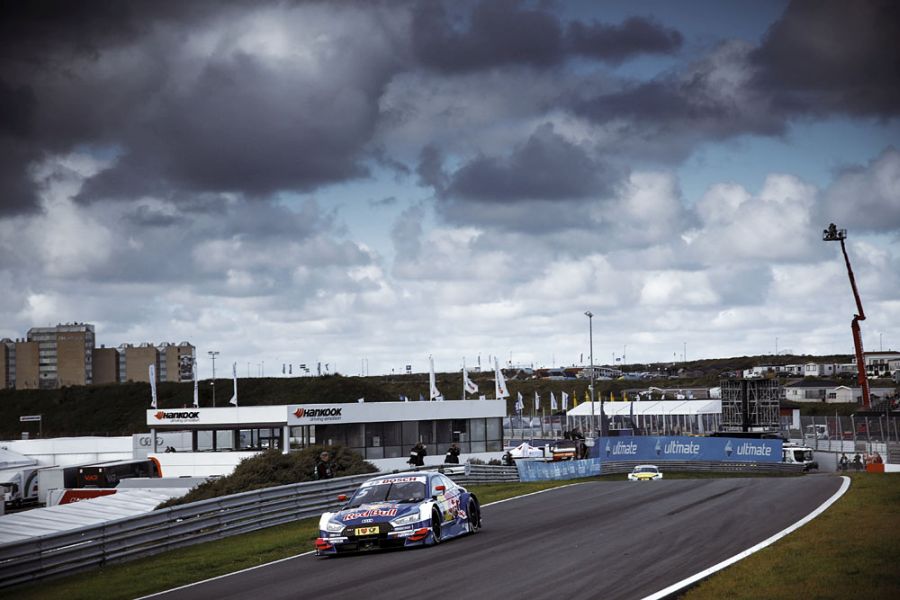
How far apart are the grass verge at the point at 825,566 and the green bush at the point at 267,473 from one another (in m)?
16.6

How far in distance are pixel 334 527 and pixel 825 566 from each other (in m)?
8.35

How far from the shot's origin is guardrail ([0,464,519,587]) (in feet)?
58.4

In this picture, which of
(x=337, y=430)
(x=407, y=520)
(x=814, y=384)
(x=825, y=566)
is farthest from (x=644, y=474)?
(x=814, y=384)

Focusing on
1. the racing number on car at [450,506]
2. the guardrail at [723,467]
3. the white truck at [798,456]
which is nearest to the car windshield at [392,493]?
the racing number on car at [450,506]

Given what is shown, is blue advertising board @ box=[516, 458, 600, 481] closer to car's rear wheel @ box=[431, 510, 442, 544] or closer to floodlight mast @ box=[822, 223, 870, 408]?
car's rear wheel @ box=[431, 510, 442, 544]

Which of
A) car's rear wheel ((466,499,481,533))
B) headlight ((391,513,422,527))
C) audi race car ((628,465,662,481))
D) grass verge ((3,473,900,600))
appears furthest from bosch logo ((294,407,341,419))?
headlight ((391,513,422,527))

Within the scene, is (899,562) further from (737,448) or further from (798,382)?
(798,382)

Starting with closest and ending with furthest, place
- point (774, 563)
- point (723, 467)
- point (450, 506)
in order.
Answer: point (774, 563) → point (450, 506) → point (723, 467)

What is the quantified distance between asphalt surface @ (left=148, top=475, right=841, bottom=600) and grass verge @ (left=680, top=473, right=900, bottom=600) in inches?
27.7

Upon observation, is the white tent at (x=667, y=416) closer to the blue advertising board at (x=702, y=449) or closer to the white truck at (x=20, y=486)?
the blue advertising board at (x=702, y=449)

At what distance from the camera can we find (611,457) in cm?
5097

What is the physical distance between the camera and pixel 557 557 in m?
15.9

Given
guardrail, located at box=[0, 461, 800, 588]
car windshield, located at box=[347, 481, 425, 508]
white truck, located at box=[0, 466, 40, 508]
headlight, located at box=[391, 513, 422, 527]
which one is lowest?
white truck, located at box=[0, 466, 40, 508]

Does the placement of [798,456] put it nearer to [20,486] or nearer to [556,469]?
[556,469]
